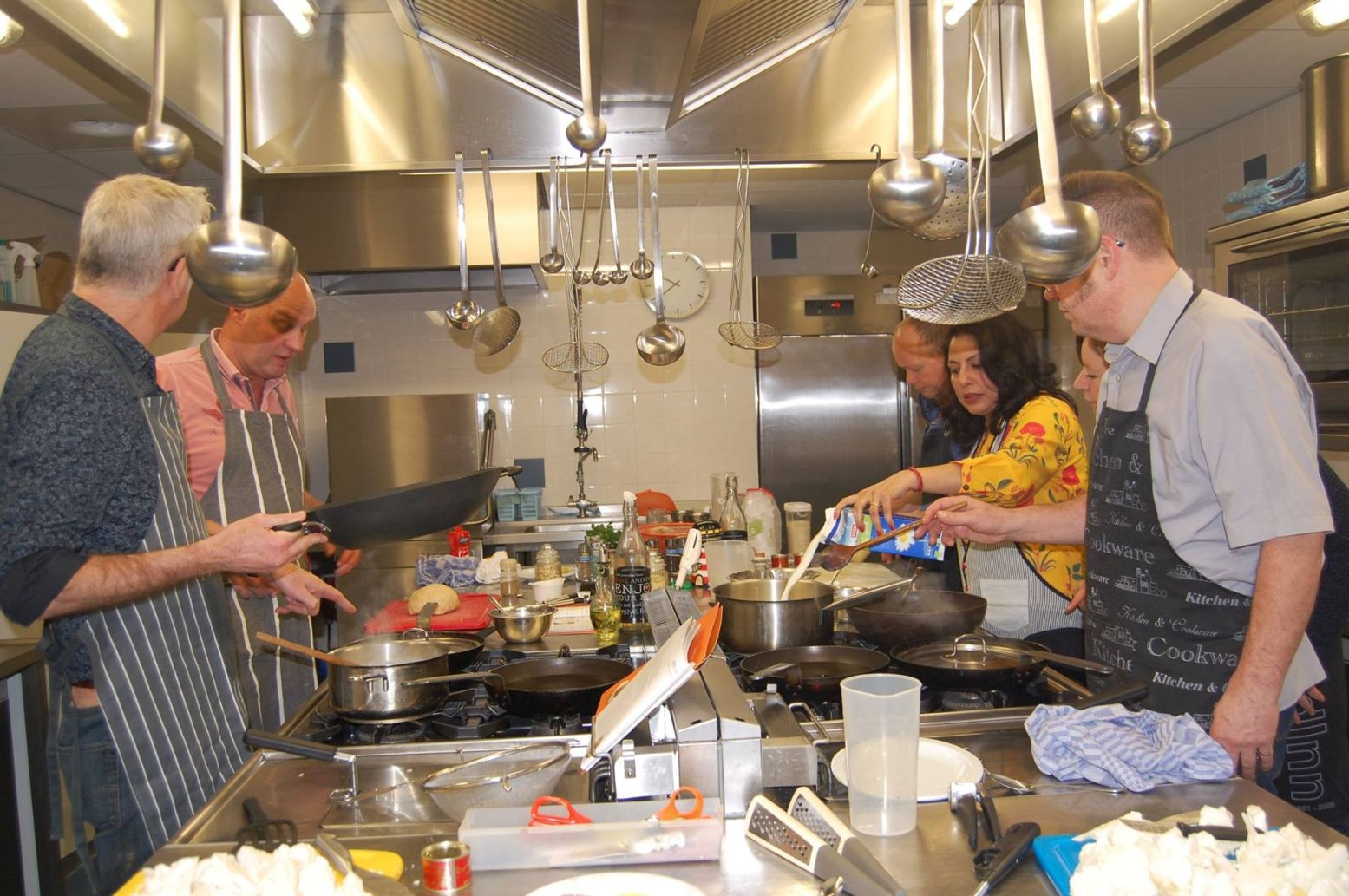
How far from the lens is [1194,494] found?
1746 millimetres

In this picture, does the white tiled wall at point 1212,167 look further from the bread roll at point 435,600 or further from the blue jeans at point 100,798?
the blue jeans at point 100,798

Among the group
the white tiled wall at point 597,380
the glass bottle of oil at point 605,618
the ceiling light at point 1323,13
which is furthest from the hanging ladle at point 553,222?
the white tiled wall at point 597,380

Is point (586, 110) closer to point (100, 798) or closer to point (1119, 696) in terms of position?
point (1119, 696)

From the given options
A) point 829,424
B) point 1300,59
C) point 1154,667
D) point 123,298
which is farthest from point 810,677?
point 829,424

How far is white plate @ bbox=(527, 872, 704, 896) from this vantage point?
1057mm

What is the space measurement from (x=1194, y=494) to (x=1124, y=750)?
0.59m

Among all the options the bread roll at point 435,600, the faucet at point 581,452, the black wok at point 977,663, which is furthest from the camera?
the faucet at point 581,452

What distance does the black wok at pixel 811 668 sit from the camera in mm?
1718

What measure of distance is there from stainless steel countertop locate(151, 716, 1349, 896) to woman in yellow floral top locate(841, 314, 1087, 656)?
1.19m

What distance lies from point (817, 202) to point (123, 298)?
4416 millimetres

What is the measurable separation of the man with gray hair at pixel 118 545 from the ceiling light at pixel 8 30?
2.75ft

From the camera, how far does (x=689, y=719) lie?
136 centimetres

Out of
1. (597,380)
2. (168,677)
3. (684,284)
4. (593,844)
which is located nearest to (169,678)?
(168,677)

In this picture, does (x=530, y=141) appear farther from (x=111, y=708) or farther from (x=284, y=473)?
(x=111, y=708)
